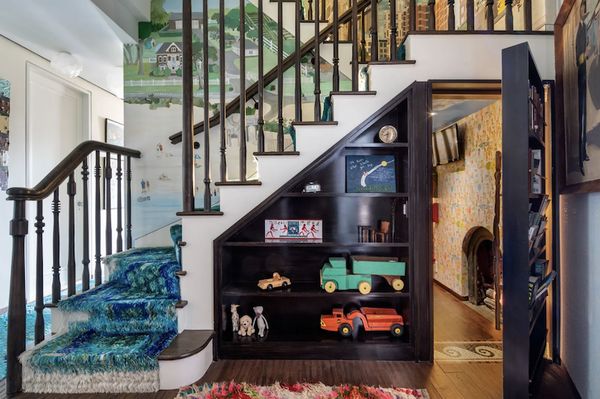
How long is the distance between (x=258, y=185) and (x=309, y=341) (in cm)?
103

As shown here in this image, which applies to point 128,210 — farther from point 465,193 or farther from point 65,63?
point 465,193

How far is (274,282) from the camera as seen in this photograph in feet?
6.73

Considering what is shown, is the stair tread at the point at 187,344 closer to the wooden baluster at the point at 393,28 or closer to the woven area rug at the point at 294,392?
the woven area rug at the point at 294,392

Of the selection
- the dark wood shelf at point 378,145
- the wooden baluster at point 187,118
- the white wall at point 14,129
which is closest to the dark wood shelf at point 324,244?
the wooden baluster at point 187,118

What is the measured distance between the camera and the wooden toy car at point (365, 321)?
6.73 feet

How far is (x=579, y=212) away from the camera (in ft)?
5.24

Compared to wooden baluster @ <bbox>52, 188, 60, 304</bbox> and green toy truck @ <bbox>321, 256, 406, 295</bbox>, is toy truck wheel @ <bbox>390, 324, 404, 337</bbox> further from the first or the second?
wooden baluster @ <bbox>52, 188, 60, 304</bbox>

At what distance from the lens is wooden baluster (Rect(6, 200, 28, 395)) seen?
163cm

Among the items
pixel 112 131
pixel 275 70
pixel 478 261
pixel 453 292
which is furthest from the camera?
pixel 112 131

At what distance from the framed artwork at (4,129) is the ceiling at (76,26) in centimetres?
47

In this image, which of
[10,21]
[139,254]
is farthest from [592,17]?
[10,21]

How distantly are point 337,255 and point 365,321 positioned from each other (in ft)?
1.53

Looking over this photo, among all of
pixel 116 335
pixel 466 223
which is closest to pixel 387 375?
pixel 116 335

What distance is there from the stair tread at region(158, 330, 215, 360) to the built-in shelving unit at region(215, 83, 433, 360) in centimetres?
12
